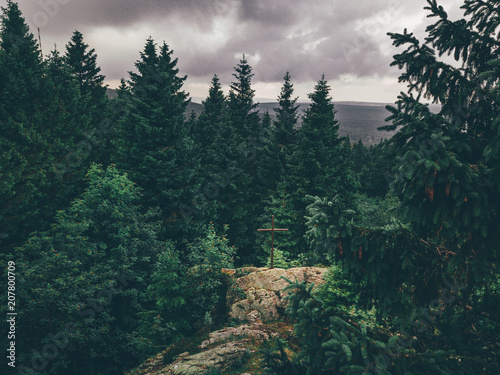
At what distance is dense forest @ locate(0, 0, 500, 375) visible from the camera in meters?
3.46

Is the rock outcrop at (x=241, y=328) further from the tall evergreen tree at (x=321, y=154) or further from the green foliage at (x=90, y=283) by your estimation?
the tall evergreen tree at (x=321, y=154)

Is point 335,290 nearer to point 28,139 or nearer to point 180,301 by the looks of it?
point 180,301

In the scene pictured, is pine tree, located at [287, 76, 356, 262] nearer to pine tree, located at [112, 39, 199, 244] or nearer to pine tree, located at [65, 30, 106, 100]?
pine tree, located at [112, 39, 199, 244]

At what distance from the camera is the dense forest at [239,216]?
3459 millimetres

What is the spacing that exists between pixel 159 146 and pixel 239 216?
9.54 meters

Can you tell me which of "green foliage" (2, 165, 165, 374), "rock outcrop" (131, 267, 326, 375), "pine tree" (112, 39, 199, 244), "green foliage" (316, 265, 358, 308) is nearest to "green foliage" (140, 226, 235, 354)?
"rock outcrop" (131, 267, 326, 375)

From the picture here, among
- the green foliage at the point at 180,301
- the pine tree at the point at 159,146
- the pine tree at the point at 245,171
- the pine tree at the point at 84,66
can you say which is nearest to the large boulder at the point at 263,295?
the green foliage at the point at 180,301

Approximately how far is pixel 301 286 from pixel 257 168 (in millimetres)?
25332

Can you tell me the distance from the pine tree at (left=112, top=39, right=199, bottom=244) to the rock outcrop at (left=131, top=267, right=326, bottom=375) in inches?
299

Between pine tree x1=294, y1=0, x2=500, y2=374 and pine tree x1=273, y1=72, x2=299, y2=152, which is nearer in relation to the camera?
pine tree x1=294, y1=0, x2=500, y2=374

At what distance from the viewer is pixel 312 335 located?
3.78 metres

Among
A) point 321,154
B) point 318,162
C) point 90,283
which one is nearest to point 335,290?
point 90,283

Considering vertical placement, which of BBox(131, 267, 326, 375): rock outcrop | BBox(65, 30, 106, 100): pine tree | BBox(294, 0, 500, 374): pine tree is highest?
BBox(65, 30, 106, 100): pine tree

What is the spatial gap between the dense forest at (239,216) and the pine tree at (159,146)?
0.14 metres
